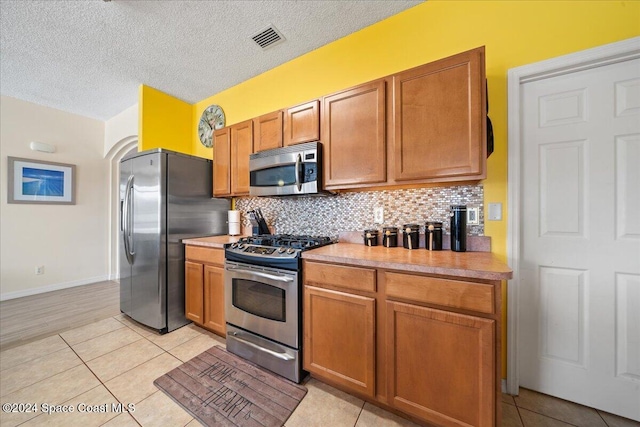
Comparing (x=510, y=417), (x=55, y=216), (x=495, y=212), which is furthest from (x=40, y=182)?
(x=510, y=417)

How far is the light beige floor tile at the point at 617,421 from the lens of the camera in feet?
4.32

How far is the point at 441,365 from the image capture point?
119 cm

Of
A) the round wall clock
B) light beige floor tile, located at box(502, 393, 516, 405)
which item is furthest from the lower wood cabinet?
the round wall clock

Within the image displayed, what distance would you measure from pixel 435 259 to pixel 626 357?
1.28 meters

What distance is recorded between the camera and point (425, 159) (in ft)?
5.01

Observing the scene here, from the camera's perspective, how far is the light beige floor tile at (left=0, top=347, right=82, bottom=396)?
5.33 ft

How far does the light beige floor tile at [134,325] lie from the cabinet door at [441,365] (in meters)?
2.44

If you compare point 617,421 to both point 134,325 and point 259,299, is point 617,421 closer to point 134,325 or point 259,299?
point 259,299

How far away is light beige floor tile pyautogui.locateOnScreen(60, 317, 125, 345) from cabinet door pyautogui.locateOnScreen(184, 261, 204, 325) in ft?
2.70

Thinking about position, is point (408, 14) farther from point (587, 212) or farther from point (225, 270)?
point (225, 270)

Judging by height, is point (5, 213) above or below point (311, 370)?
above

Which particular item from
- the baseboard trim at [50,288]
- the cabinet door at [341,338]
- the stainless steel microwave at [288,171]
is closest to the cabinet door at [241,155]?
the stainless steel microwave at [288,171]

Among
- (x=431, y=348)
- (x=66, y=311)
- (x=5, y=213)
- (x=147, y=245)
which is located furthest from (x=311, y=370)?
(x=5, y=213)

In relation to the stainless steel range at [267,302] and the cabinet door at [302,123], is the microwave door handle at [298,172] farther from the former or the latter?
the stainless steel range at [267,302]
